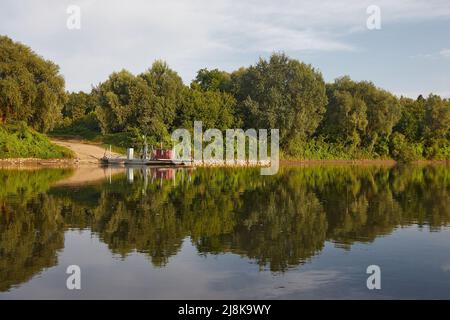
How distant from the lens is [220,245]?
531 inches

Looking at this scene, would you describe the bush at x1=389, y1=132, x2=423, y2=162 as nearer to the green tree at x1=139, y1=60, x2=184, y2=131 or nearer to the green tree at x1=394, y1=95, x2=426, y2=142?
the green tree at x1=394, y1=95, x2=426, y2=142

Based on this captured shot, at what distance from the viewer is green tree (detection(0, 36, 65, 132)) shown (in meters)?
50.9

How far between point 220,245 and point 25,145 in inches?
1745

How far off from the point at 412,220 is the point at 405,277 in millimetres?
7978

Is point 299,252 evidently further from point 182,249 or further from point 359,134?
point 359,134

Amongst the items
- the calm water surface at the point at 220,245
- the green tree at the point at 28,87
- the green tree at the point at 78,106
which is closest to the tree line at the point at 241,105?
the green tree at the point at 28,87

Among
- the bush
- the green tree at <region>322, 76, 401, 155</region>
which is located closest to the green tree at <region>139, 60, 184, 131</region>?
the green tree at <region>322, 76, 401, 155</region>

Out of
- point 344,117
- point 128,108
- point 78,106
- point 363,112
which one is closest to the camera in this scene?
point 128,108

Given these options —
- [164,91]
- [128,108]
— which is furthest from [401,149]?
[128,108]

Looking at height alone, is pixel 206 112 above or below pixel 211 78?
below

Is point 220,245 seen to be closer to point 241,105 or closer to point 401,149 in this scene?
point 241,105

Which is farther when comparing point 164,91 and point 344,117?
point 344,117

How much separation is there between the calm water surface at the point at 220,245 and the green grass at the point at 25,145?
3003 cm
